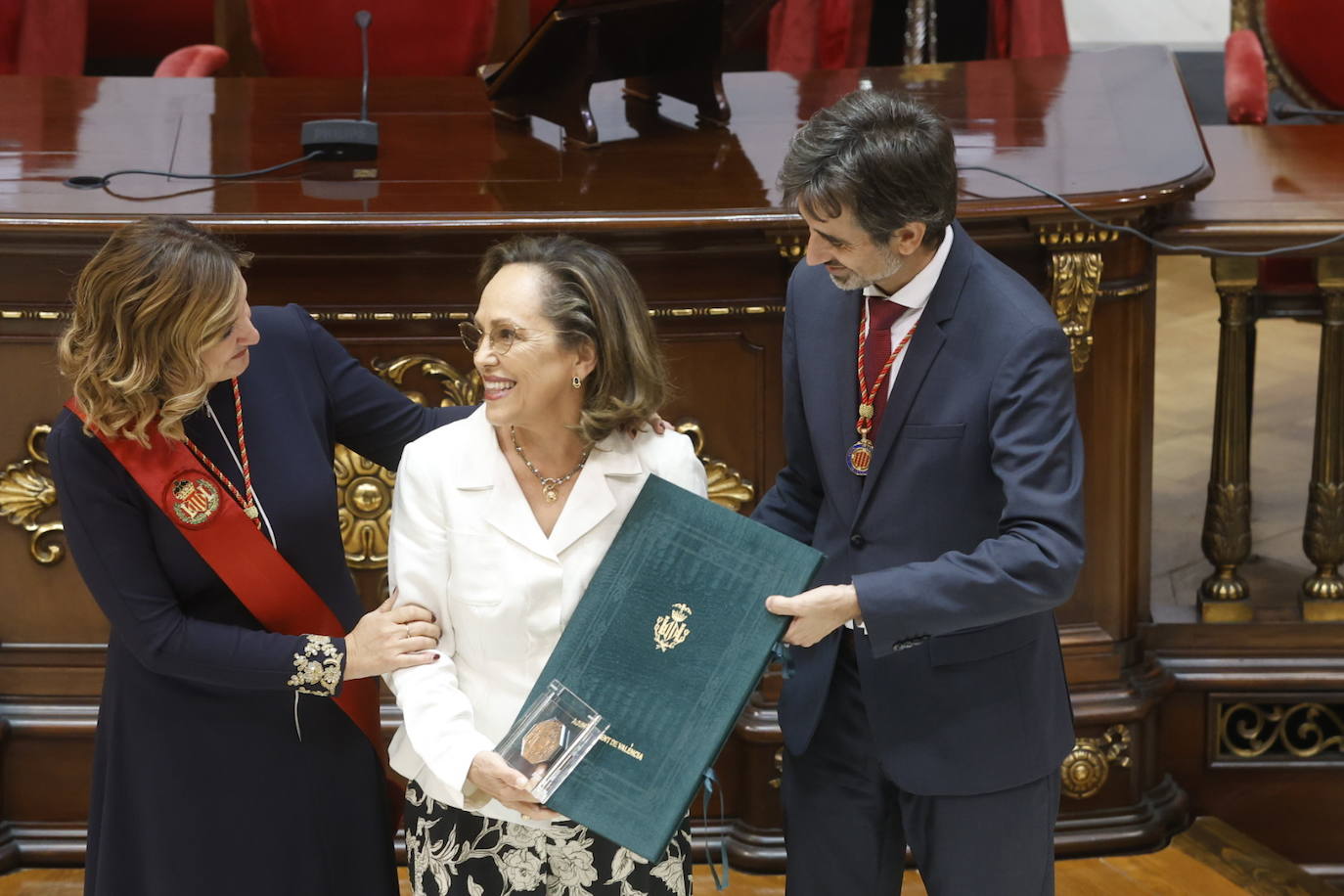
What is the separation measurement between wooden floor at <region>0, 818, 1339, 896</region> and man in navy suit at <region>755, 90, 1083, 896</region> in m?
0.85

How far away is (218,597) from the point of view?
86.9 inches

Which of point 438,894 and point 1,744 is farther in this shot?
point 1,744

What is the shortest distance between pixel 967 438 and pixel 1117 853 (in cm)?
141

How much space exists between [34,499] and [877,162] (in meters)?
1.74

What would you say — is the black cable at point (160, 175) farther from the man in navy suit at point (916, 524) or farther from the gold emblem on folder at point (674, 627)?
the gold emblem on folder at point (674, 627)

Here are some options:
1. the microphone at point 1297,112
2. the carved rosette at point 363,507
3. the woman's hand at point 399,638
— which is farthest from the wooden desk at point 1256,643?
the woman's hand at point 399,638

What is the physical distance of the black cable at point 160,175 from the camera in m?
3.00

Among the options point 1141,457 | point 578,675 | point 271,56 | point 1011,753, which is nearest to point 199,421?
point 578,675

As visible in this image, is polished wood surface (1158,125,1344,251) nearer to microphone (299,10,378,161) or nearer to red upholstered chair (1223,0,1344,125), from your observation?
red upholstered chair (1223,0,1344,125)

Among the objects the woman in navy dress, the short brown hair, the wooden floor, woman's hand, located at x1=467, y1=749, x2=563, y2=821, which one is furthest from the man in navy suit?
the wooden floor

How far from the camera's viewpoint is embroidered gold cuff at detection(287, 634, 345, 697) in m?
2.12

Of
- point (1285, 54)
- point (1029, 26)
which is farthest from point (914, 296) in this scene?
point (1029, 26)

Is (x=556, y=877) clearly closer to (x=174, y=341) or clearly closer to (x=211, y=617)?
(x=211, y=617)

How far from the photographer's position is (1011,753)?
2129 millimetres
